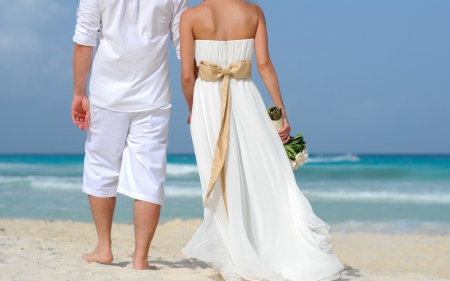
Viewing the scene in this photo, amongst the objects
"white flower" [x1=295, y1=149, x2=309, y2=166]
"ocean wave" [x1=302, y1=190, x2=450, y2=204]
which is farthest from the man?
"ocean wave" [x1=302, y1=190, x2=450, y2=204]

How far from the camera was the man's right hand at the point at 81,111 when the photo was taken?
12.9ft

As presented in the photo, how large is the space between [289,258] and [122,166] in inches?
52.7

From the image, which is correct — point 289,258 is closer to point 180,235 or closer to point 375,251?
point 375,251

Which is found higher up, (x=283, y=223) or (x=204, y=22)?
(x=204, y=22)

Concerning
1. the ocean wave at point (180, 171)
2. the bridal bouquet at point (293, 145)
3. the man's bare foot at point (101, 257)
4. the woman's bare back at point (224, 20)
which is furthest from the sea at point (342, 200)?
the woman's bare back at point (224, 20)

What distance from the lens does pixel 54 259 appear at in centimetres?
457

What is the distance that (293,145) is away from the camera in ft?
11.9

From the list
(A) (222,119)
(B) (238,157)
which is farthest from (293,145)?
(A) (222,119)

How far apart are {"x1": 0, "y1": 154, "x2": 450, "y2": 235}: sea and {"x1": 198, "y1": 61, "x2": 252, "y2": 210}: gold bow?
19.2ft

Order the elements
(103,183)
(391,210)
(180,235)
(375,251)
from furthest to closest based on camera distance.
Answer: (391,210) → (180,235) → (375,251) → (103,183)

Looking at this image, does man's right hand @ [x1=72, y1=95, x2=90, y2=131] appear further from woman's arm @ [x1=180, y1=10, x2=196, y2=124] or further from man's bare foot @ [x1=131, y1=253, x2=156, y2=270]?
man's bare foot @ [x1=131, y1=253, x2=156, y2=270]

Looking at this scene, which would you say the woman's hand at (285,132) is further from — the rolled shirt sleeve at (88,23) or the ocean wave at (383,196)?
the ocean wave at (383,196)

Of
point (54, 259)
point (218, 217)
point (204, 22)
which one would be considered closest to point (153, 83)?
point (204, 22)

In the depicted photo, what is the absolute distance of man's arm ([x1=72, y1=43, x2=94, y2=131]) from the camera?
152 inches
